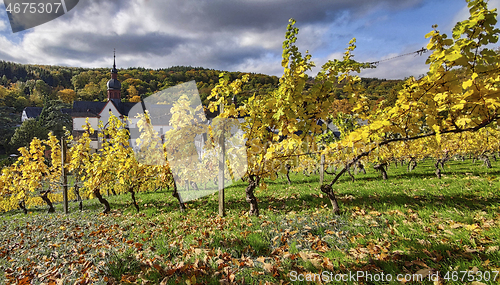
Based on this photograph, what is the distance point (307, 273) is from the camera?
7.75ft

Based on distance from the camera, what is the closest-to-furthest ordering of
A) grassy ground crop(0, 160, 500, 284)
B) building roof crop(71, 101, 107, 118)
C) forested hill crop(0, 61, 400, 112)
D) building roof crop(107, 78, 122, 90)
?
grassy ground crop(0, 160, 500, 284)
building roof crop(71, 101, 107, 118)
building roof crop(107, 78, 122, 90)
forested hill crop(0, 61, 400, 112)

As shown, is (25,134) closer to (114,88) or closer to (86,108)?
(86,108)

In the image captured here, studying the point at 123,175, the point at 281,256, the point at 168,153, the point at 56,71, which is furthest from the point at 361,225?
the point at 56,71

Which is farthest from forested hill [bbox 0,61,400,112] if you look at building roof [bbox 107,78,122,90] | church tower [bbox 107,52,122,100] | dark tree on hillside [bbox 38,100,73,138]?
dark tree on hillside [bbox 38,100,73,138]

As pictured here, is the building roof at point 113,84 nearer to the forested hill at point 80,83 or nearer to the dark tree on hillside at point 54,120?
the forested hill at point 80,83

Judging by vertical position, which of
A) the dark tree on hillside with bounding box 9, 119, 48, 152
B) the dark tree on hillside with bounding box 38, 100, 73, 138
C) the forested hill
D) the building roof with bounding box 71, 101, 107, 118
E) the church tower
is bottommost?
the dark tree on hillside with bounding box 9, 119, 48, 152

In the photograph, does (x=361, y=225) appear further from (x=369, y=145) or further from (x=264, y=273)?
(x=264, y=273)

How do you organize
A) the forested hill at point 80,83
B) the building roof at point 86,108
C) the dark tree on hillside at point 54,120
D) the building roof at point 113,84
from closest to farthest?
A: 1. the dark tree on hillside at point 54,120
2. the building roof at point 86,108
3. the building roof at point 113,84
4. the forested hill at point 80,83

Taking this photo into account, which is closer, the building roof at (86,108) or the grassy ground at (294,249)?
the grassy ground at (294,249)

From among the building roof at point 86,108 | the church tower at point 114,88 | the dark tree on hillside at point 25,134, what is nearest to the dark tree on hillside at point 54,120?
the dark tree on hillside at point 25,134

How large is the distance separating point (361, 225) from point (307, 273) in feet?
5.40

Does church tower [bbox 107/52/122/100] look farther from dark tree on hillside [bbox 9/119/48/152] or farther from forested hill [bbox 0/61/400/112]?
dark tree on hillside [bbox 9/119/48/152]

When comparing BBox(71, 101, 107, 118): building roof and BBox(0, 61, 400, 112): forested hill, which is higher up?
BBox(0, 61, 400, 112): forested hill

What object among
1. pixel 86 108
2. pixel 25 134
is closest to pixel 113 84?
pixel 86 108
